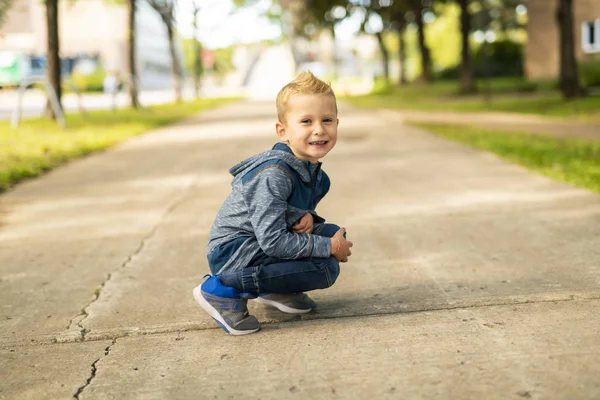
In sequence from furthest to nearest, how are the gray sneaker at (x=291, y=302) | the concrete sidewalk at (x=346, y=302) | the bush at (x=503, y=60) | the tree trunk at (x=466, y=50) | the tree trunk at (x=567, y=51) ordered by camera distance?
1. the bush at (x=503, y=60)
2. the tree trunk at (x=466, y=50)
3. the tree trunk at (x=567, y=51)
4. the gray sneaker at (x=291, y=302)
5. the concrete sidewalk at (x=346, y=302)

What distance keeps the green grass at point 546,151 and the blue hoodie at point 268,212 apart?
433 centimetres

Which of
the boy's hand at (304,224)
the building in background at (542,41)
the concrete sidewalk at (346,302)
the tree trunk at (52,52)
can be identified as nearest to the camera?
the concrete sidewalk at (346,302)

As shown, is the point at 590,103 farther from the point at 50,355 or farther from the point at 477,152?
the point at 50,355

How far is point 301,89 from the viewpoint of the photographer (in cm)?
341

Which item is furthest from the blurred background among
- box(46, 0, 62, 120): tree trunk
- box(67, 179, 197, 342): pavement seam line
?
box(67, 179, 197, 342): pavement seam line

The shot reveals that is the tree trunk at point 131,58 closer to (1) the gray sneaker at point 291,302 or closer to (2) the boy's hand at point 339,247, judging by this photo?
(1) the gray sneaker at point 291,302

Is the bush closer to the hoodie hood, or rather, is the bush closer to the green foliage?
the green foliage

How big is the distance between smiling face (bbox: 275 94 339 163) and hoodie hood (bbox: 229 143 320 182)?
45 mm

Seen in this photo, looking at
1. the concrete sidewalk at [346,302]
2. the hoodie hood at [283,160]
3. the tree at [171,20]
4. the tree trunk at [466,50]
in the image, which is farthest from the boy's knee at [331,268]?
the tree at [171,20]

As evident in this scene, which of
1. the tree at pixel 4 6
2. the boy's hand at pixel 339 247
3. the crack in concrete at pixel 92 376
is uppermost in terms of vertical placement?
→ the tree at pixel 4 6

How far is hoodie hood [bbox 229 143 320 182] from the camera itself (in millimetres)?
3457

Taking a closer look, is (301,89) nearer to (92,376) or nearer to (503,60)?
(92,376)

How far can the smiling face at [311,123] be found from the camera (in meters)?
3.42

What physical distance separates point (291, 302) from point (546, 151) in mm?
7189
